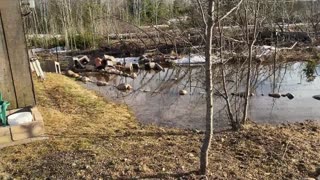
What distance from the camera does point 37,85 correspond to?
757 centimetres

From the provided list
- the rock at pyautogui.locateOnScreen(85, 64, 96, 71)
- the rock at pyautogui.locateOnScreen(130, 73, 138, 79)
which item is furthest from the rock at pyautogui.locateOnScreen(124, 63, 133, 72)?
the rock at pyautogui.locateOnScreen(85, 64, 96, 71)

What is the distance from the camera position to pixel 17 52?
469 cm

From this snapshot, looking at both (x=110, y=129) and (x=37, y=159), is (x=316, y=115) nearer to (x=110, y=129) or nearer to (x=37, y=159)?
(x=110, y=129)

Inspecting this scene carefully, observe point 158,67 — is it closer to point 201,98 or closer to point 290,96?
point 201,98

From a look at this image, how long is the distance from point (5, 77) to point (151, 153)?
2.32 metres

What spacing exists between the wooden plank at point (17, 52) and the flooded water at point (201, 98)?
7.15 feet

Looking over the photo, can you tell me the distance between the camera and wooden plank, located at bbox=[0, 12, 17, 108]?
4.62 metres

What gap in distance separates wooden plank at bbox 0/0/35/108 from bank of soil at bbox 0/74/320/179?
50 centimetres

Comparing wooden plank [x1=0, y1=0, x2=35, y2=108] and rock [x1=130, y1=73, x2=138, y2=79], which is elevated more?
wooden plank [x1=0, y1=0, x2=35, y2=108]

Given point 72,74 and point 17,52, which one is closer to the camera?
point 17,52

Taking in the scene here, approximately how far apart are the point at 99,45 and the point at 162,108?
10.1m

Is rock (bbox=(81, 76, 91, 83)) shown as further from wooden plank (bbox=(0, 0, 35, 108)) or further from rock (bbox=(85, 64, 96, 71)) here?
wooden plank (bbox=(0, 0, 35, 108))

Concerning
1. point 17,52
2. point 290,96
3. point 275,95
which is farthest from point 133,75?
point 17,52

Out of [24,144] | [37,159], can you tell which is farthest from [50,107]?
[37,159]
